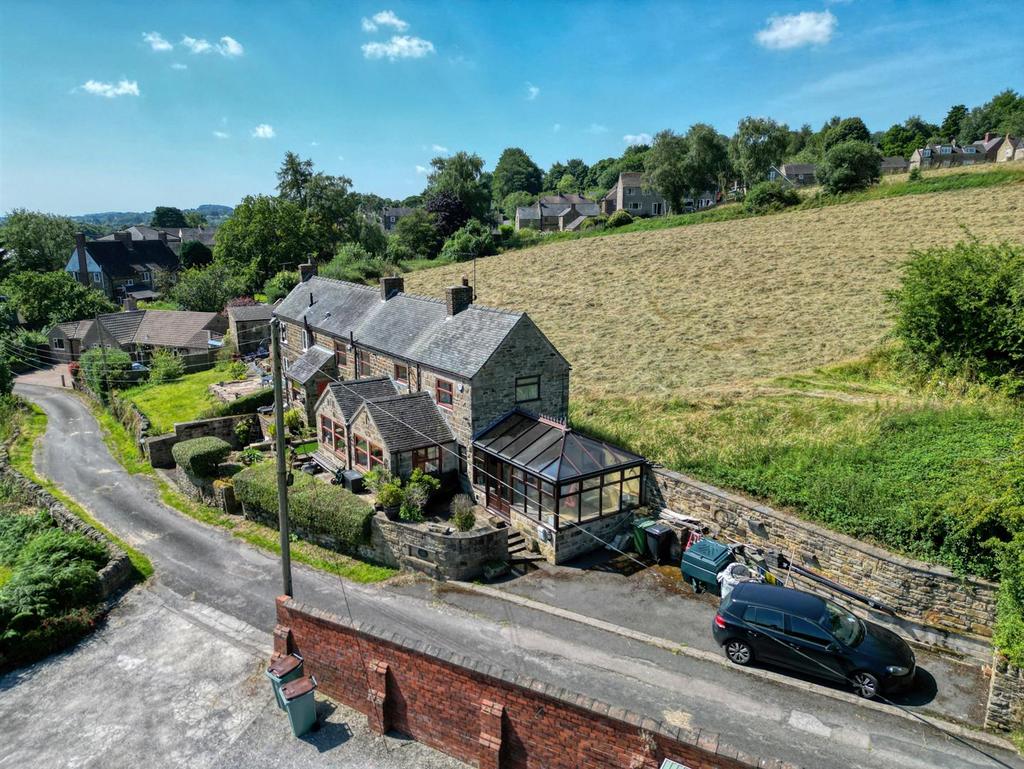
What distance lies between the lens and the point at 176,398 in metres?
40.7

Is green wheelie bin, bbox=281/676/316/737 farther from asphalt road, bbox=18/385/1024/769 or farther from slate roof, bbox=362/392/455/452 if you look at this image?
slate roof, bbox=362/392/455/452

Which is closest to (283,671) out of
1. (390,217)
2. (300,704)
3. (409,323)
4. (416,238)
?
(300,704)

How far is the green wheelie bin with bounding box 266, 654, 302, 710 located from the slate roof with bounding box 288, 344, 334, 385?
19.0 meters

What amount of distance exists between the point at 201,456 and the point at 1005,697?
87.0 feet

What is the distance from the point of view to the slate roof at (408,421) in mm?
22594

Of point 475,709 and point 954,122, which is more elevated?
point 954,122

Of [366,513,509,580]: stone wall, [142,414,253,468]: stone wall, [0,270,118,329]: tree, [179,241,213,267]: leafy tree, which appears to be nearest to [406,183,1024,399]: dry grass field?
[366,513,509,580]: stone wall

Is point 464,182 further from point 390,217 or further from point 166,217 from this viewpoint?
point 166,217

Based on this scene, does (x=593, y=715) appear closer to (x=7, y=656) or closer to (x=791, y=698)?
(x=791, y=698)

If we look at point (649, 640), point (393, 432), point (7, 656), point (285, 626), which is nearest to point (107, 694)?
point (7, 656)

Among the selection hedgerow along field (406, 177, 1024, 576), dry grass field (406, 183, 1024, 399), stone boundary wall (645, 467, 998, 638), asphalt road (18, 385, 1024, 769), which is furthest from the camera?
dry grass field (406, 183, 1024, 399)

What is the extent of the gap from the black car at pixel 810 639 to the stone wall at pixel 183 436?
25614mm

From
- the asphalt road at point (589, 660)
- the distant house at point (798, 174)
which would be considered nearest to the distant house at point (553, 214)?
the distant house at point (798, 174)

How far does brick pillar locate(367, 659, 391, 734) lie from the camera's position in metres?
12.0
